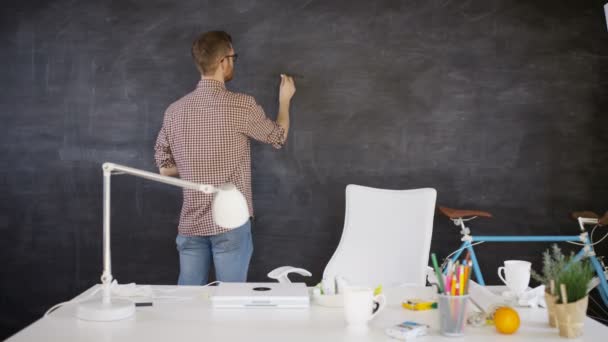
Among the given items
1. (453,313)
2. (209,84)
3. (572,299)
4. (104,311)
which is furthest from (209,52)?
(572,299)

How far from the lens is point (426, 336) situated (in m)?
1.65

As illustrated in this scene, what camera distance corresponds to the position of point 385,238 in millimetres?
2916

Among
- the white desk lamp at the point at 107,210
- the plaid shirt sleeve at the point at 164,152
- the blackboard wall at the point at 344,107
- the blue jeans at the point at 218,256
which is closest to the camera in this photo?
the white desk lamp at the point at 107,210

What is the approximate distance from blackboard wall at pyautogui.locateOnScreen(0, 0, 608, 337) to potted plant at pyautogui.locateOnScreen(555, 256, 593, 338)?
80.6 inches

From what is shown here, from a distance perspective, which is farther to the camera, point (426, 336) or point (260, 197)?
point (260, 197)

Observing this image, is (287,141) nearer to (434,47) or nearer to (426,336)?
(434,47)

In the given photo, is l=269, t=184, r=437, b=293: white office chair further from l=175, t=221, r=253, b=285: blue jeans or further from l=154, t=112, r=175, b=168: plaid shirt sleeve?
l=154, t=112, r=175, b=168: plaid shirt sleeve

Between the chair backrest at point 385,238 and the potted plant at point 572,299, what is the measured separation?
1145 mm

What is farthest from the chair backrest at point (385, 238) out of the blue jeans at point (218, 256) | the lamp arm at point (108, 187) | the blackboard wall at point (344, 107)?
the lamp arm at point (108, 187)

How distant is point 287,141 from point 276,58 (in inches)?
19.0

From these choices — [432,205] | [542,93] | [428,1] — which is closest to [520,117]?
[542,93]

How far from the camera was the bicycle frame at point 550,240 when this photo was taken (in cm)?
337

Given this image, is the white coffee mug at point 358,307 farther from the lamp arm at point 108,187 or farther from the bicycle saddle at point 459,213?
the bicycle saddle at point 459,213

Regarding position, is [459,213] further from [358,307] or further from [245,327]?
[245,327]
